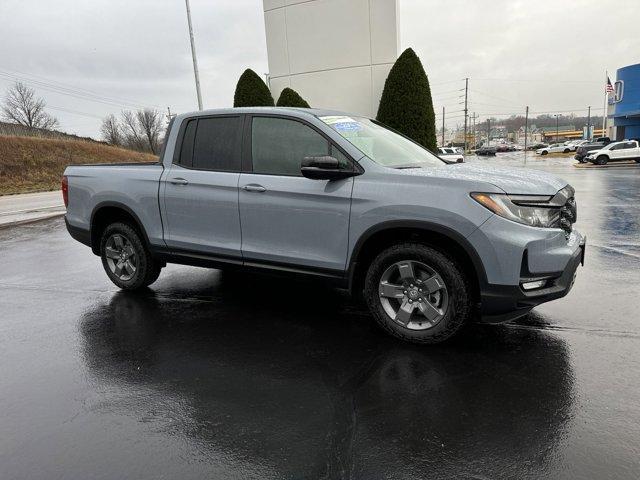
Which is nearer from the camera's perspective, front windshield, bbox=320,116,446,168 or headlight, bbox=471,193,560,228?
headlight, bbox=471,193,560,228

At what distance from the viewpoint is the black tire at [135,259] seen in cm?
557

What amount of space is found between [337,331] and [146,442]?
1.97 meters

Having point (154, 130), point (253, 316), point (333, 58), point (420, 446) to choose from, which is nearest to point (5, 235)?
point (253, 316)

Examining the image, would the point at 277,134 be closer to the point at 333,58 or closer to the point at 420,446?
the point at 420,446

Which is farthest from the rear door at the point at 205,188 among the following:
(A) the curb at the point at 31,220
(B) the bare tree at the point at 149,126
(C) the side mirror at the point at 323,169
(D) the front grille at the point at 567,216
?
(B) the bare tree at the point at 149,126

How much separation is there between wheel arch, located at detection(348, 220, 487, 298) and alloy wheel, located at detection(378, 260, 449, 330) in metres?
0.21

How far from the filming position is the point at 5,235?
1095cm

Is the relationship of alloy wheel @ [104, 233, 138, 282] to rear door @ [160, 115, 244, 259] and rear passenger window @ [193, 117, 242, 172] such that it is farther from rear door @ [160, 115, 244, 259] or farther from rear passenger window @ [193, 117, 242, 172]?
rear passenger window @ [193, 117, 242, 172]

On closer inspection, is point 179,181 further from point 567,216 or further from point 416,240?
point 567,216

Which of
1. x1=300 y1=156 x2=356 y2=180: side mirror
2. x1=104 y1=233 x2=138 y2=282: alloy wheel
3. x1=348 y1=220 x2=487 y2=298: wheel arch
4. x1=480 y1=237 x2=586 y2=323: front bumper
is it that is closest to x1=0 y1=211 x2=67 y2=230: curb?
x1=104 y1=233 x2=138 y2=282: alloy wheel

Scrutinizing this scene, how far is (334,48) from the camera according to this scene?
18469mm

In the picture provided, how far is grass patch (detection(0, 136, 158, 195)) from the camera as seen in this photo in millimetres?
36506

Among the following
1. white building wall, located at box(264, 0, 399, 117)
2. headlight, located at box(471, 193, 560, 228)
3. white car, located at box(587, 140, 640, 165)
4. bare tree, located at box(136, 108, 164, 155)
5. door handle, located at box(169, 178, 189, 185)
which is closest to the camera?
headlight, located at box(471, 193, 560, 228)

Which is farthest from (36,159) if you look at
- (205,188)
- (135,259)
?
(205,188)
